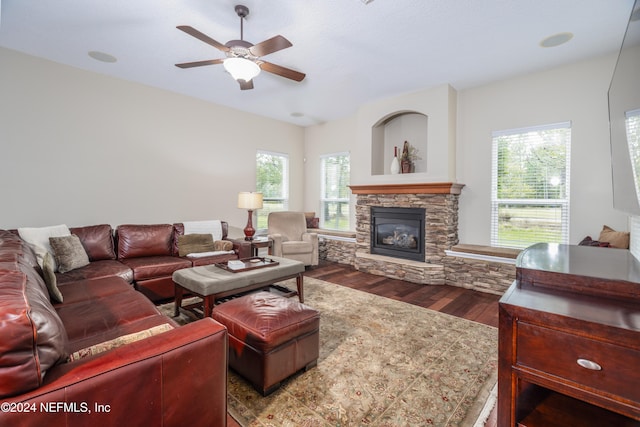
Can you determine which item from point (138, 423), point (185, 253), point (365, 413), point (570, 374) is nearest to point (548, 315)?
point (570, 374)

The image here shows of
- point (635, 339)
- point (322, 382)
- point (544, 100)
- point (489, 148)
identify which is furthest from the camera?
point (489, 148)

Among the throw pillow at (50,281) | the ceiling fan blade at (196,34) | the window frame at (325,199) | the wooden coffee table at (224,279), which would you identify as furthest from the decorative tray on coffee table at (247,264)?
the window frame at (325,199)

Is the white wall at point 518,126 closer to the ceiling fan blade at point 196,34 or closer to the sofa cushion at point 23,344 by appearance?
the ceiling fan blade at point 196,34

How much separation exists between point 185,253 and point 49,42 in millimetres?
2736

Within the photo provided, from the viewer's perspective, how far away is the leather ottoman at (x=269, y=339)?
70.0 inches

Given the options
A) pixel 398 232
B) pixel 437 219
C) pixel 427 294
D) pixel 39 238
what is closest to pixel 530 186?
pixel 437 219

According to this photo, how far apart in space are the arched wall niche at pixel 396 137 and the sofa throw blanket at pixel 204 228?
109 inches

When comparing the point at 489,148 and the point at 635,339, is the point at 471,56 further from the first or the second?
the point at 635,339

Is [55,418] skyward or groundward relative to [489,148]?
groundward

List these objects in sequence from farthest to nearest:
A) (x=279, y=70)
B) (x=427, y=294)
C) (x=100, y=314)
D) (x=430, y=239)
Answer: (x=430, y=239), (x=427, y=294), (x=279, y=70), (x=100, y=314)

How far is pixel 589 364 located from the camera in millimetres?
865

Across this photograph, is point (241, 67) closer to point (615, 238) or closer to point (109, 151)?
point (109, 151)

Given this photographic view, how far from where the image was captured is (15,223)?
Answer: 339 centimetres

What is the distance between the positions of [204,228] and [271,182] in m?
2.07
